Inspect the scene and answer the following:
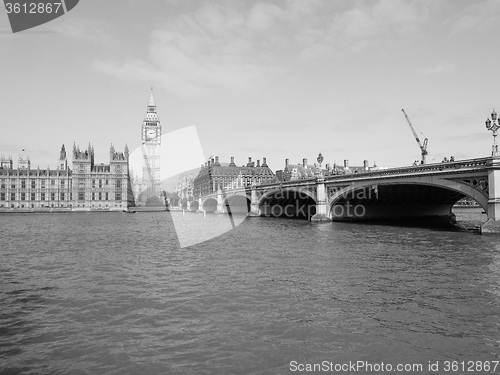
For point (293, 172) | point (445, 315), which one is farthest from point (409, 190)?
point (293, 172)

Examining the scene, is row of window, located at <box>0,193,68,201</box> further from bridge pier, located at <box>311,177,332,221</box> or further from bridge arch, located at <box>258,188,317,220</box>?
bridge pier, located at <box>311,177,332,221</box>

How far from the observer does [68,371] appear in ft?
31.7

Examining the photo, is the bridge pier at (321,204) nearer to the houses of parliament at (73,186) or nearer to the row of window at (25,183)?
the houses of parliament at (73,186)

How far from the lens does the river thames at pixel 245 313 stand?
34.1ft

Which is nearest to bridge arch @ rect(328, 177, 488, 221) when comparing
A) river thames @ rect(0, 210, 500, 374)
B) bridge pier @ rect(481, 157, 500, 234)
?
bridge pier @ rect(481, 157, 500, 234)

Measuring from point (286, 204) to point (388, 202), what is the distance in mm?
30609

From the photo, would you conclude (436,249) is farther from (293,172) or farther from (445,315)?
(293,172)

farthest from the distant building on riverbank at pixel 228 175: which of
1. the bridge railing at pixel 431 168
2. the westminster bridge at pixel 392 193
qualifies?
the bridge railing at pixel 431 168

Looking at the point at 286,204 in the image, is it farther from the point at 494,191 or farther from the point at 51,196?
the point at 51,196

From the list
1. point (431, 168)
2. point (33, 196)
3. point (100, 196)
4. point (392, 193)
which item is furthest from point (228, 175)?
point (431, 168)

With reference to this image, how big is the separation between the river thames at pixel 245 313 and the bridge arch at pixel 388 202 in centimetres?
2735

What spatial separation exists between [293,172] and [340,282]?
125089mm

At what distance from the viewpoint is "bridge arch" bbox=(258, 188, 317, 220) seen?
7705 centimetres

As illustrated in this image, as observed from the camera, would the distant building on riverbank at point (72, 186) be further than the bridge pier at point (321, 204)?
Yes
